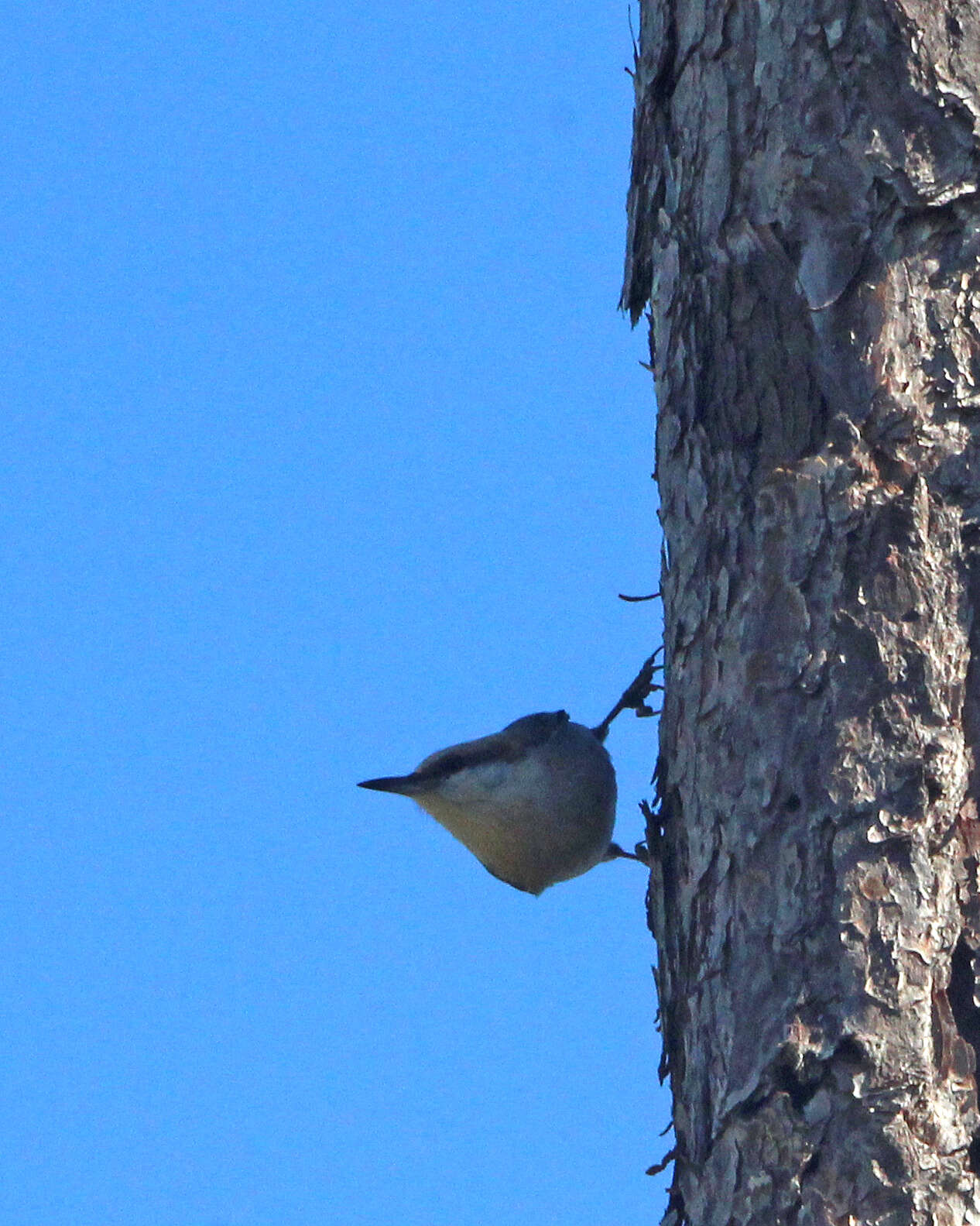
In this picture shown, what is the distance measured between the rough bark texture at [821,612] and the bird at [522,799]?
246cm

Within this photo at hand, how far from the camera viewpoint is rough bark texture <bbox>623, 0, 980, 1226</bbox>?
107 inches

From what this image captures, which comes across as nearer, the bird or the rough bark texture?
the rough bark texture

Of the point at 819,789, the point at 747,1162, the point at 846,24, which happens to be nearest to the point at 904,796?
the point at 819,789

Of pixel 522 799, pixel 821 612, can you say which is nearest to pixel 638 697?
pixel 522 799

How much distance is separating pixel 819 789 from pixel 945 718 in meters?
0.26

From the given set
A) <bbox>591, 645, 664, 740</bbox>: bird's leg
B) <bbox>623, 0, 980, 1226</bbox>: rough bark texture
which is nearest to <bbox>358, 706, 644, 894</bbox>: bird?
<bbox>591, 645, 664, 740</bbox>: bird's leg

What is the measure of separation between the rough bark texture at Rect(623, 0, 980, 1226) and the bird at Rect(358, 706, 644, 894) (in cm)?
246

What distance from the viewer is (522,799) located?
5918 millimetres

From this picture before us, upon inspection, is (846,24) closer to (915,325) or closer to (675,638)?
(915,325)

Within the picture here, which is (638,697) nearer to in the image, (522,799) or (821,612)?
(522,799)

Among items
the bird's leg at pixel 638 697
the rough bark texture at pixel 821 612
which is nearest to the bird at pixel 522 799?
the bird's leg at pixel 638 697

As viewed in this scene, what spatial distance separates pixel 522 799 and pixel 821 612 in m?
3.03

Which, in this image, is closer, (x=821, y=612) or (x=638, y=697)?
(x=821, y=612)

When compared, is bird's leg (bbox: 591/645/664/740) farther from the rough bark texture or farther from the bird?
the rough bark texture
